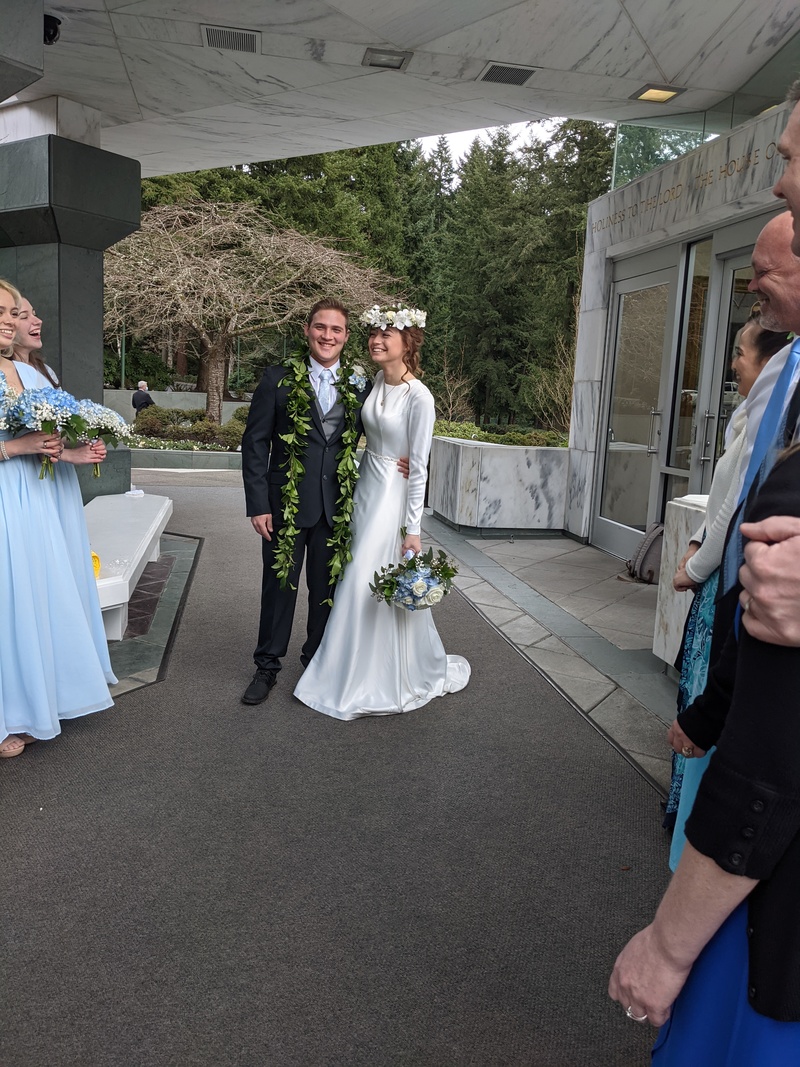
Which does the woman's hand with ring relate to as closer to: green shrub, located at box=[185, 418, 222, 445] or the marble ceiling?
the marble ceiling

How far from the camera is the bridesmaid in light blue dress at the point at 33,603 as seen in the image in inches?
143

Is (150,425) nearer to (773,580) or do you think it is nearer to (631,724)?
(631,724)

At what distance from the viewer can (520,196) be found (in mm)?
34406

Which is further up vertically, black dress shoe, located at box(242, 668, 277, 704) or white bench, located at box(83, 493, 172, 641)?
white bench, located at box(83, 493, 172, 641)

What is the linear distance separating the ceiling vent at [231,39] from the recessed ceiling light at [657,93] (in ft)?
10.8

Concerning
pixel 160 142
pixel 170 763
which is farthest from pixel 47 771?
pixel 160 142

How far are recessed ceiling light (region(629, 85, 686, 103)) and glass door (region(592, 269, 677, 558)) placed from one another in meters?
1.52

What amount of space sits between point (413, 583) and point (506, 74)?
16.2 ft

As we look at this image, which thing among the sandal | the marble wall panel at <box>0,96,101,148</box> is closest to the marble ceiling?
the marble wall panel at <box>0,96,101,148</box>

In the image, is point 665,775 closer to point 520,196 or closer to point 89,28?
point 89,28

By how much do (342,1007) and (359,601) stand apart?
2.38 metres

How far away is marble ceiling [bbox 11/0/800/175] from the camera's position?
6.17 m

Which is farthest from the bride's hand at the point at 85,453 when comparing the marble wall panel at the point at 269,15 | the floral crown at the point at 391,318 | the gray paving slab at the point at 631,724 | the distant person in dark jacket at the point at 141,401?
the distant person in dark jacket at the point at 141,401

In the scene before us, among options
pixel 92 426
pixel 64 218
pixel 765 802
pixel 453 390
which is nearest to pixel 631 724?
pixel 92 426
